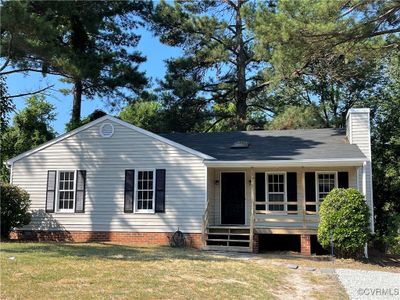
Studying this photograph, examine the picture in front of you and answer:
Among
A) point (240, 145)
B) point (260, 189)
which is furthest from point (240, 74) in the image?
point (260, 189)

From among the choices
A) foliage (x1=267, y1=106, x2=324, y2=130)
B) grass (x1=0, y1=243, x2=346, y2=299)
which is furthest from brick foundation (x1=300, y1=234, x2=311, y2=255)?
foliage (x1=267, y1=106, x2=324, y2=130)

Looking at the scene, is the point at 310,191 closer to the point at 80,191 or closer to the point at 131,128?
the point at 131,128

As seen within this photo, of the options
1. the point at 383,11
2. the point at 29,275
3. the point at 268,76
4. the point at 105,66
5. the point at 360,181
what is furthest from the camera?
the point at 105,66

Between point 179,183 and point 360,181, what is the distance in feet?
19.5

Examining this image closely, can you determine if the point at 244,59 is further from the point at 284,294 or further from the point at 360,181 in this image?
the point at 284,294

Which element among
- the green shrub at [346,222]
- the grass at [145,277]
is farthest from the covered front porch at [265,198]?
the grass at [145,277]

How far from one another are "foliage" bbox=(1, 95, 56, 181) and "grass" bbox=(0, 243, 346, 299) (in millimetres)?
13135

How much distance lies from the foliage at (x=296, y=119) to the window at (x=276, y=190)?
25.0 feet

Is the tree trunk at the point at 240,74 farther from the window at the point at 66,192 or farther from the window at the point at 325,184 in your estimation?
the window at the point at 66,192

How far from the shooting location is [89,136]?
17.1 m

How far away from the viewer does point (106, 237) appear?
16375mm

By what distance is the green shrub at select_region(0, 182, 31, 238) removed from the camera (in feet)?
52.1

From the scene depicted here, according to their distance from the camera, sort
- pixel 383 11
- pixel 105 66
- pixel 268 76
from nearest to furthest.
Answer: pixel 383 11, pixel 268 76, pixel 105 66

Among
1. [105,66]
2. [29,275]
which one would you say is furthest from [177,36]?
[29,275]
